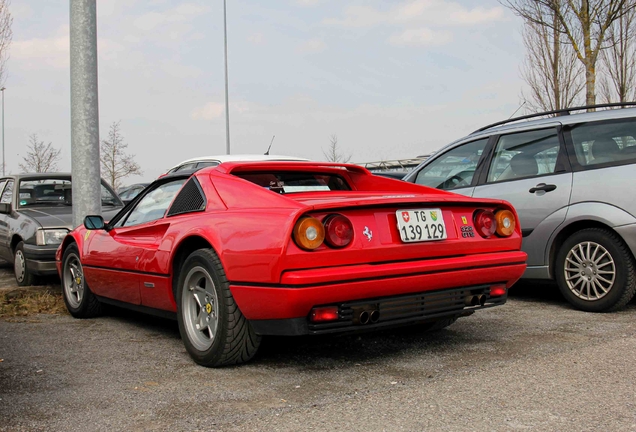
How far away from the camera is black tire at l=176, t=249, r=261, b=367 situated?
3863 millimetres

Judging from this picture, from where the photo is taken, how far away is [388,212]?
3865mm

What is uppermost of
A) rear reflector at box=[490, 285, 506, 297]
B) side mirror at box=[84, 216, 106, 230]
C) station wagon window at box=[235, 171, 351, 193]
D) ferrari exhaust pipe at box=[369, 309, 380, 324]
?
station wagon window at box=[235, 171, 351, 193]

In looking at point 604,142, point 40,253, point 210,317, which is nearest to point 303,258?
point 210,317

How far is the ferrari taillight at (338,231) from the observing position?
3633mm

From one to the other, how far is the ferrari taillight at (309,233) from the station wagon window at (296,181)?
106cm

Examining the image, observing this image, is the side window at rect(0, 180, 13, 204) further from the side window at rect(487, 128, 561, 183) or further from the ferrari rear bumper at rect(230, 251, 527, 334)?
the ferrari rear bumper at rect(230, 251, 527, 334)

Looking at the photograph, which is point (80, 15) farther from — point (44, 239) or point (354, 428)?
point (354, 428)

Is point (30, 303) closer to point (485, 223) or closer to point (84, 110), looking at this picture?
point (84, 110)

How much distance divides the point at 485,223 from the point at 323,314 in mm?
1283

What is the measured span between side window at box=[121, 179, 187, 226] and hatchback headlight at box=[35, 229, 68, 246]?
2.65 meters

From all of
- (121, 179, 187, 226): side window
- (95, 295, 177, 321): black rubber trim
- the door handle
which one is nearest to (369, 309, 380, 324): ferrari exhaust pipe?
(95, 295, 177, 321): black rubber trim

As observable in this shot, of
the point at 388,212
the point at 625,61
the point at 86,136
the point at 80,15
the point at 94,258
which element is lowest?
the point at 94,258

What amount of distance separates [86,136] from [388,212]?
153 inches

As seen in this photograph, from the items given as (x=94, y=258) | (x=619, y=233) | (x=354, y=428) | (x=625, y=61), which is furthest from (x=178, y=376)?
(x=625, y=61)
